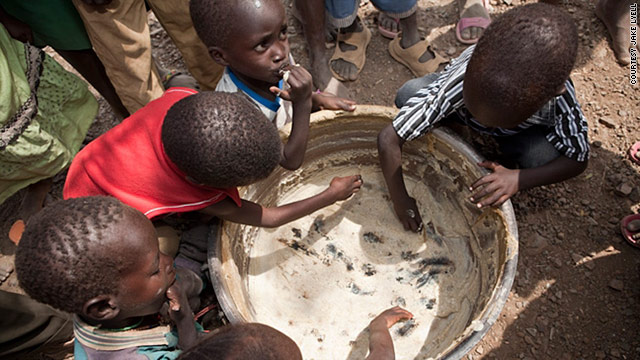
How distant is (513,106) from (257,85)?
98 cm

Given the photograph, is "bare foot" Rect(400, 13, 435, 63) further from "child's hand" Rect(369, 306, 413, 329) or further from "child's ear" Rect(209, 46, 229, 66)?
"child's hand" Rect(369, 306, 413, 329)

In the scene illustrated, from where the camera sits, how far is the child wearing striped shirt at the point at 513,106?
125 cm

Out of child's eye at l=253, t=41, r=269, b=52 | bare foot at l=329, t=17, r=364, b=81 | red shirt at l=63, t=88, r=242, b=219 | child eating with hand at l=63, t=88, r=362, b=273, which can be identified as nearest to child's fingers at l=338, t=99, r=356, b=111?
child's eye at l=253, t=41, r=269, b=52

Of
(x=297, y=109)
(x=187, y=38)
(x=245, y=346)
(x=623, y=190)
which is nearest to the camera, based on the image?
(x=245, y=346)

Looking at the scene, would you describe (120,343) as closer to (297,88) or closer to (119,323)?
(119,323)

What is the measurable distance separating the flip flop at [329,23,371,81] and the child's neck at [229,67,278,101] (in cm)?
88

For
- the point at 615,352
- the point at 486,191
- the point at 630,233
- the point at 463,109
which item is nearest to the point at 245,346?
the point at 486,191

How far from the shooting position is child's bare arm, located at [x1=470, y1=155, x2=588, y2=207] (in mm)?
1520

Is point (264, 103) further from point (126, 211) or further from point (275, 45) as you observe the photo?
point (126, 211)

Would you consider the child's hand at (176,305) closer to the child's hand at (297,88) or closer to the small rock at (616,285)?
the child's hand at (297,88)

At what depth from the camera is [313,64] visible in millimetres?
2527

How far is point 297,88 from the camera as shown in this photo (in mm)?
1576

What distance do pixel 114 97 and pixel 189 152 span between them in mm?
1422

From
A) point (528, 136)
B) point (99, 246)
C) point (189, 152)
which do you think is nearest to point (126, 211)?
point (99, 246)
